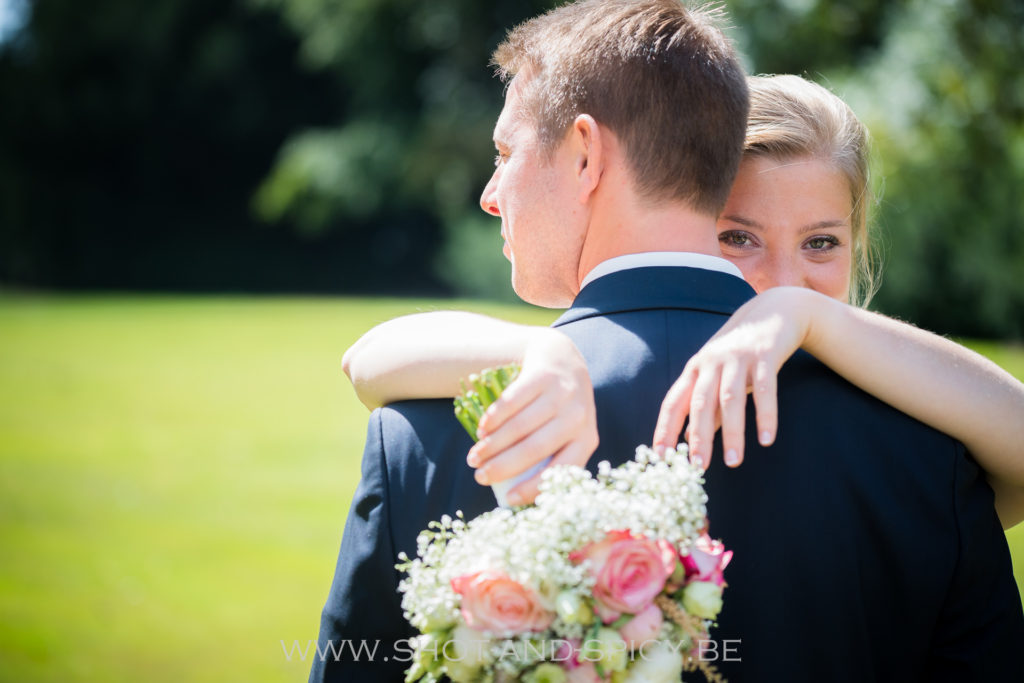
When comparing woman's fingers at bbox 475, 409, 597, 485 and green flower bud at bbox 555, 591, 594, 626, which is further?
woman's fingers at bbox 475, 409, 597, 485

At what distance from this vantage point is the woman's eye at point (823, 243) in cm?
A: 305

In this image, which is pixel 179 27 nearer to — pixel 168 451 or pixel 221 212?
pixel 221 212

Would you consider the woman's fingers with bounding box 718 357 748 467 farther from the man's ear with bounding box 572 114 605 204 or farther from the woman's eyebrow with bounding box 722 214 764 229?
the woman's eyebrow with bounding box 722 214 764 229

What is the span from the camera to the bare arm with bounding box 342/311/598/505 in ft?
5.15

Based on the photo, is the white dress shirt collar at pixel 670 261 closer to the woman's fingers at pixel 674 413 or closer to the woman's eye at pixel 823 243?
the woman's fingers at pixel 674 413

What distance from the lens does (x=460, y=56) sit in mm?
31375

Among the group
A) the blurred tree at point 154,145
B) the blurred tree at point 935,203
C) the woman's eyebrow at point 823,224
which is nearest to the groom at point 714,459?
the woman's eyebrow at point 823,224

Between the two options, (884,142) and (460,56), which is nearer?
(884,142)

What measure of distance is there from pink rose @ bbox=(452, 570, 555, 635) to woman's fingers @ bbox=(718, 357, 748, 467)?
41 centimetres

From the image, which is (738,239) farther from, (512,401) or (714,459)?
(512,401)

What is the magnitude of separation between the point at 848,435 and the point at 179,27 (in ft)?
124

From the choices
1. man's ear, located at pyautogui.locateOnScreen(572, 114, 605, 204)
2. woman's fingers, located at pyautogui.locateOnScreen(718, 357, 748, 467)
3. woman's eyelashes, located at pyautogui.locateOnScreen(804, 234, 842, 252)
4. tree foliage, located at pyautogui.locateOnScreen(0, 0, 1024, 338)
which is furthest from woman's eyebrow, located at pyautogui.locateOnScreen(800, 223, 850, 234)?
tree foliage, located at pyautogui.locateOnScreen(0, 0, 1024, 338)

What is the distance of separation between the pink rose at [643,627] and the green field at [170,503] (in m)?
4.26

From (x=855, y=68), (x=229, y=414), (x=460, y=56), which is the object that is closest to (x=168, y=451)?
(x=229, y=414)
